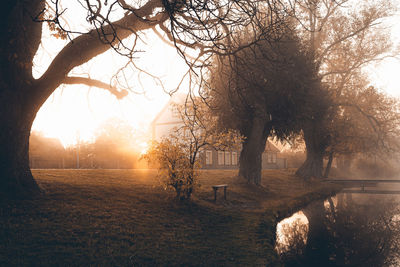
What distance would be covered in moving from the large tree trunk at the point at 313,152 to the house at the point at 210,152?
294 inches

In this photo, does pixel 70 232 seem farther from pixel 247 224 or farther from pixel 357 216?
pixel 357 216

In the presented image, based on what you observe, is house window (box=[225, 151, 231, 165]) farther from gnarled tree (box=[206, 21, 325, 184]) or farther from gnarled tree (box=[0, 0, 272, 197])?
gnarled tree (box=[0, 0, 272, 197])

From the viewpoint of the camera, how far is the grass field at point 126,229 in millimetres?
6352

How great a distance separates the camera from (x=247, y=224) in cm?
1038

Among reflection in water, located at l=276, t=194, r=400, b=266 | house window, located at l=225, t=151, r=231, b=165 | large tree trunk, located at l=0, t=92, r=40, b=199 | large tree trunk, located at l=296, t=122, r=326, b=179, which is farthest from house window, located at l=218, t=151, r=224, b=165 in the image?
large tree trunk, located at l=0, t=92, r=40, b=199

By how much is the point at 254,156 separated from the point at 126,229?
43.7 feet

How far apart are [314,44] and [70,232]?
89.6ft

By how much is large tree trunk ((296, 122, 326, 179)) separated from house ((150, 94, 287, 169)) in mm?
7461

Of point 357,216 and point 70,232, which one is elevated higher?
point 70,232

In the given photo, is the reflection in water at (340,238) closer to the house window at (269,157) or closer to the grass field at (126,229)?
the grass field at (126,229)

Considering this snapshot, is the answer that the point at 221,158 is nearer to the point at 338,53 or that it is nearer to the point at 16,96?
the point at 338,53

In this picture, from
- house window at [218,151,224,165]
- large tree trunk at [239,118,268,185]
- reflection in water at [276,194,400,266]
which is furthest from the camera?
house window at [218,151,224,165]

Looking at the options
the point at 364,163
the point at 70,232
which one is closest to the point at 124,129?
the point at 364,163

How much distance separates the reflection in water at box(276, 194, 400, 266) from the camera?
7.60 meters
